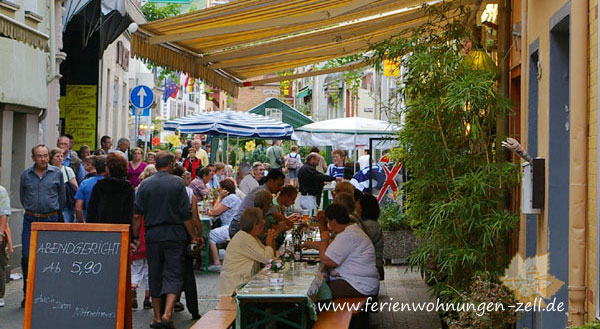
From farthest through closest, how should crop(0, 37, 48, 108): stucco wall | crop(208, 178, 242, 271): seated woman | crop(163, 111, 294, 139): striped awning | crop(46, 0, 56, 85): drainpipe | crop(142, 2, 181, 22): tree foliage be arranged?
crop(142, 2, 181, 22): tree foliage
crop(163, 111, 294, 139): striped awning
crop(46, 0, 56, 85): drainpipe
crop(208, 178, 242, 271): seated woman
crop(0, 37, 48, 108): stucco wall

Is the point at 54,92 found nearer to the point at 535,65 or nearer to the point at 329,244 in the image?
the point at 329,244

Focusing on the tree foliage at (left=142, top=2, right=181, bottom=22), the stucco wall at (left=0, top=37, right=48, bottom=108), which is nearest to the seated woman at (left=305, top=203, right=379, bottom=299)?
the stucco wall at (left=0, top=37, right=48, bottom=108)

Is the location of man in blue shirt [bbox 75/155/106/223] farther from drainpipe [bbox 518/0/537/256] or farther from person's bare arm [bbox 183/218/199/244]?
drainpipe [bbox 518/0/537/256]

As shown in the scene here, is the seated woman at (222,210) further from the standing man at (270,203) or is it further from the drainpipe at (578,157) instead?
the drainpipe at (578,157)

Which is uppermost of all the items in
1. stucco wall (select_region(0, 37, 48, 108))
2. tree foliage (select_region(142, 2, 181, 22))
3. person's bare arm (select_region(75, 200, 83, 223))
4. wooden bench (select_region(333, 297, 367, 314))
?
tree foliage (select_region(142, 2, 181, 22))

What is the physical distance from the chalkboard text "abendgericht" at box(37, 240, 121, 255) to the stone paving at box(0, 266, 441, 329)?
69.1 inches

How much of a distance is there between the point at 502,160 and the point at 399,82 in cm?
121

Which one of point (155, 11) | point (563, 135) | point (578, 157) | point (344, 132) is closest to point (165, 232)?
point (563, 135)

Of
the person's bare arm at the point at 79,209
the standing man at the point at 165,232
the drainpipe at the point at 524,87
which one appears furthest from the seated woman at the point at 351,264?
the person's bare arm at the point at 79,209

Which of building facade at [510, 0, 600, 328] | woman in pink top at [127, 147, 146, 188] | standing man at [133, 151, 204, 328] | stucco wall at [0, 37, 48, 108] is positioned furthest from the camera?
woman in pink top at [127, 147, 146, 188]

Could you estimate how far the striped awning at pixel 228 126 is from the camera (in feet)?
74.3

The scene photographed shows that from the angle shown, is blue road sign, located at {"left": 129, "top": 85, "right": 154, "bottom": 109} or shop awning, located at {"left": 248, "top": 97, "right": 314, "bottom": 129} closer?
blue road sign, located at {"left": 129, "top": 85, "right": 154, "bottom": 109}

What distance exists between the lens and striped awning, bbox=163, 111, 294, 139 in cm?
2266

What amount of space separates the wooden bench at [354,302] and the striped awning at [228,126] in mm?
12410
